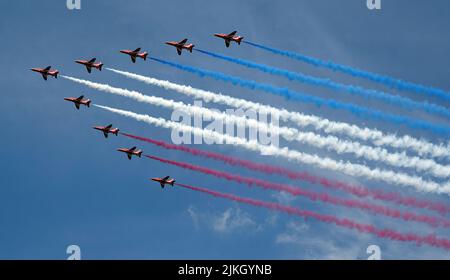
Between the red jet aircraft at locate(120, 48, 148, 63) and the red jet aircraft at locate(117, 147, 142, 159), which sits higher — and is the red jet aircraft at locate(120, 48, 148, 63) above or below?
above

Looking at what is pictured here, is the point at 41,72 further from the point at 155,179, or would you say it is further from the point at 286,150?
the point at 286,150

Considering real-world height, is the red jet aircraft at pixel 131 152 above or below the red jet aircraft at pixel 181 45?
below

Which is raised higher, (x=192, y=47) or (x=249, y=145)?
(x=192, y=47)

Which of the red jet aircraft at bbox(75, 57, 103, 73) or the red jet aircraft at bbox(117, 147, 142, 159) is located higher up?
the red jet aircraft at bbox(75, 57, 103, 73)

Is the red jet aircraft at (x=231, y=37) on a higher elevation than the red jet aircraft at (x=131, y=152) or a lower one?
higher

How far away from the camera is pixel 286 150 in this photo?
177875 mm

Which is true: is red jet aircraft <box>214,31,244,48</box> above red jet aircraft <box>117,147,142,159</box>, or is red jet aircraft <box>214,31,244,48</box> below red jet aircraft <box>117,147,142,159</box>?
above

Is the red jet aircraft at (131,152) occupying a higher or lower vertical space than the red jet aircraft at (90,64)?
lower
